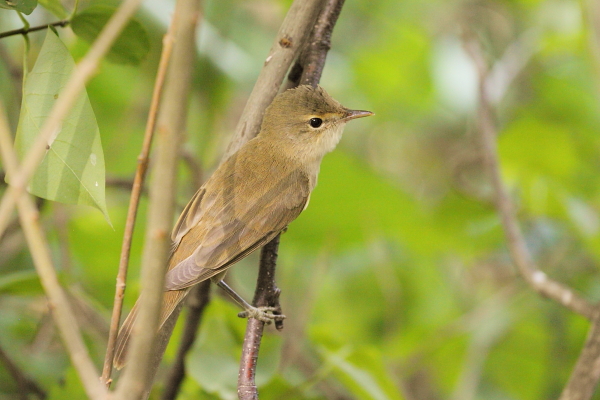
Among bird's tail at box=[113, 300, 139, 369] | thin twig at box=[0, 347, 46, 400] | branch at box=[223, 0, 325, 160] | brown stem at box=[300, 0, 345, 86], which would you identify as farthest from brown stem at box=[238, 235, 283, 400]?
Result: thin twig at box=[0, 347, 46, 400]

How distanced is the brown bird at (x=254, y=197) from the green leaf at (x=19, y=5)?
3.21 feet

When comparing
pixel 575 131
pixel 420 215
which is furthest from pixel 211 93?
pixel 575 131

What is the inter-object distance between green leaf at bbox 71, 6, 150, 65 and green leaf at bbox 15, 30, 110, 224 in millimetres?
360

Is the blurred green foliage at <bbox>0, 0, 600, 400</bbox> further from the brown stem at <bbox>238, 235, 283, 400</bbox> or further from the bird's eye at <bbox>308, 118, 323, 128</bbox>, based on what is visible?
the bird's eye at <bbox>308, 118, 323, 128</bbox>

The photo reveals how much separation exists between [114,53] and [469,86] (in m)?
3.88

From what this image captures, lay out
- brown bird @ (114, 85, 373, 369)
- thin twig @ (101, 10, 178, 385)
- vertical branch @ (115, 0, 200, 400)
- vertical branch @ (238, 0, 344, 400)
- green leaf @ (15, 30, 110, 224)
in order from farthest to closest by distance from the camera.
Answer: brown bird @ (114, 85, 373, 369)
vertical branch @ (238, 0, 344, 400)
green leaf @ (15, 30, 110, 224)
thin twig @ (101, 10, 178, 385)
vertical branch @ (115, 0, 200, 400)

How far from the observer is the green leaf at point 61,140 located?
1.57 m

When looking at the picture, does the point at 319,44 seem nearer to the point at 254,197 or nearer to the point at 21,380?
the point at 254,197

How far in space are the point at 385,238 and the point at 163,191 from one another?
11.1ft

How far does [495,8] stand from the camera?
6215 millimetres

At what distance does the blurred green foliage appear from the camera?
296 cm

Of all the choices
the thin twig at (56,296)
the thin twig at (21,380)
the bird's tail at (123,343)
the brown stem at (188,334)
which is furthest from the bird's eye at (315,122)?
the thin twig at (56,296)

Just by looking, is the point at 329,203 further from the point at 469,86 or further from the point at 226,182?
the point at 469,86

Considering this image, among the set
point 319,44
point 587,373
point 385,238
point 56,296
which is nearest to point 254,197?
point 319,44
